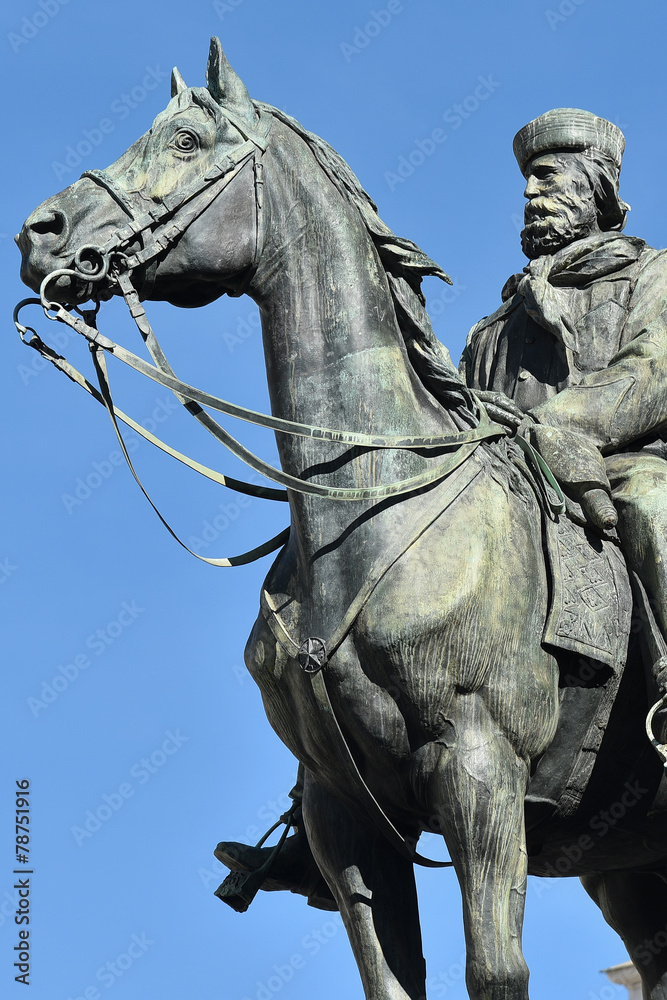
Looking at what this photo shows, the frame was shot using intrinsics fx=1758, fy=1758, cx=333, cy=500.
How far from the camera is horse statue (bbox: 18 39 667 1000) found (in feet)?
23.1

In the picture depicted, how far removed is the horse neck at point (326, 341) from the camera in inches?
289

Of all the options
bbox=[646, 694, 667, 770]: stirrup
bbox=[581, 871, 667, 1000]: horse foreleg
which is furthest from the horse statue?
bbox=[581, 871, 667, 1000]: horse foreleg

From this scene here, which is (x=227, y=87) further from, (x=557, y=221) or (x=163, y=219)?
(x=557, y=221)

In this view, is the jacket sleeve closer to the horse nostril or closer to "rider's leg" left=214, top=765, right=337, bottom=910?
"rider's leg" left=214, top=765, right=337, bottom=910

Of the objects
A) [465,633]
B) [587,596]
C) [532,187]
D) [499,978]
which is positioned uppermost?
[532,187]

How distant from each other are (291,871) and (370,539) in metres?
2.06

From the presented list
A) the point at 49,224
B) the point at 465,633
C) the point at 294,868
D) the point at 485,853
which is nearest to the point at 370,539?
the point at 465,633

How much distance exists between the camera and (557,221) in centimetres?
938

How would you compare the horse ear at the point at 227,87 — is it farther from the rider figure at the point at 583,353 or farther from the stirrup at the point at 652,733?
the stirrup at the point at 652,733

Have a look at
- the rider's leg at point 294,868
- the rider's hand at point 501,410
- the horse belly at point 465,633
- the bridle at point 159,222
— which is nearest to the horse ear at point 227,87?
the bridle at point 159,222

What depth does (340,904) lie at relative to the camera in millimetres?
7641

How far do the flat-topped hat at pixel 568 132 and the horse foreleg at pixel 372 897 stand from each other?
3824 millimetres

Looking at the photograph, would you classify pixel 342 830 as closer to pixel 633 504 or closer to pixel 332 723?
pixel 332 723

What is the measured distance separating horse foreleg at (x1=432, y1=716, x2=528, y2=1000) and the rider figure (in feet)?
3.08
